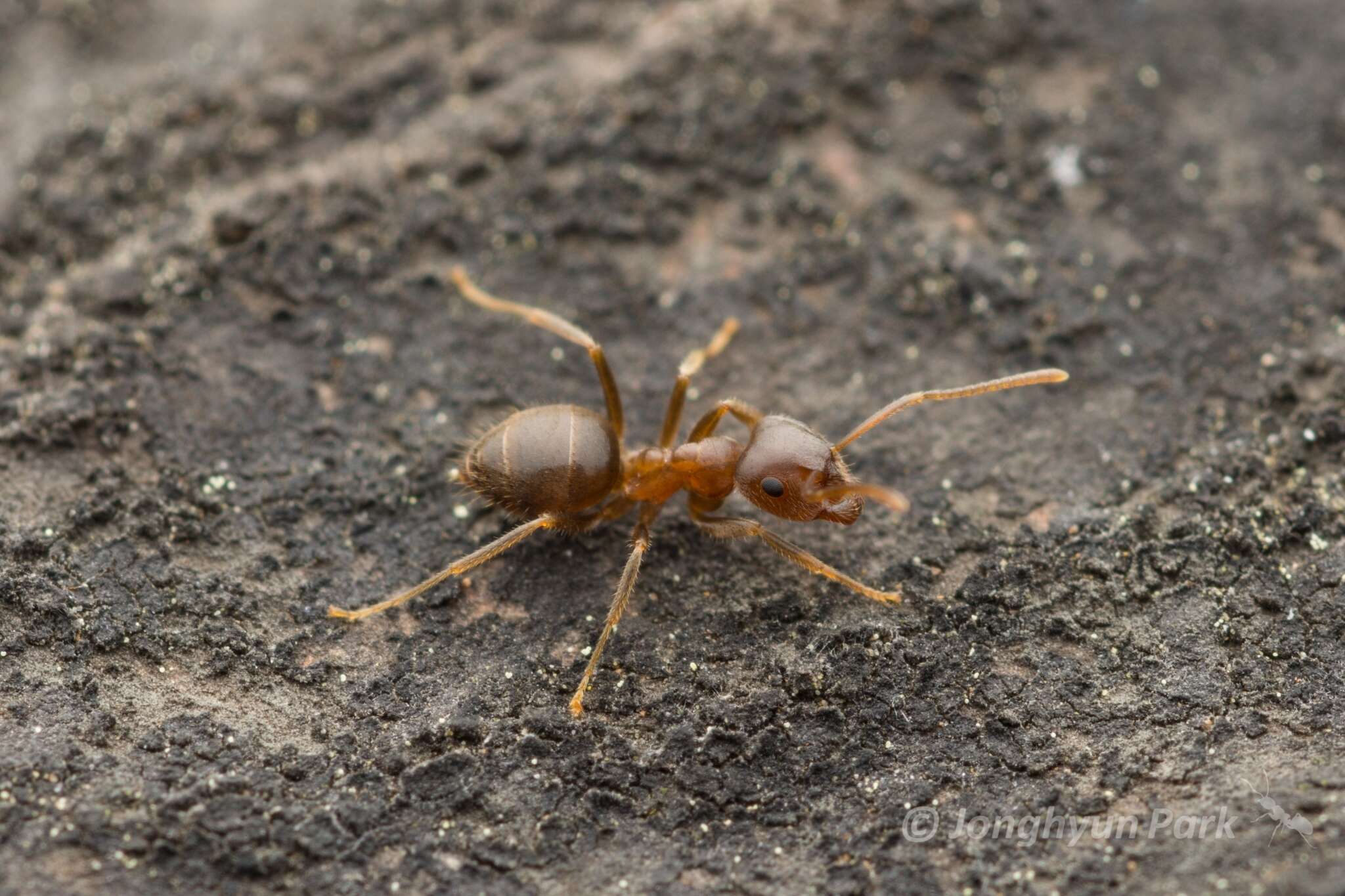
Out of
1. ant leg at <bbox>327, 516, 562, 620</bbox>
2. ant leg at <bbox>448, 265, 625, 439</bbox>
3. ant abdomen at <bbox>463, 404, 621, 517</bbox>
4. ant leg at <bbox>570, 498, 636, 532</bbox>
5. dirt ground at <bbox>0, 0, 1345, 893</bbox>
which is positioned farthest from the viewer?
ant leg at <bbox>448, 265, 625, 439</bbox>

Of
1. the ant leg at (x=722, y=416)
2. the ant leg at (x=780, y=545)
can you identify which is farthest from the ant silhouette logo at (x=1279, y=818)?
the ant leg at (x=722, y=416)

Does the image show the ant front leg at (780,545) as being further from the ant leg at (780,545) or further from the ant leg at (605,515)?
the ant leg at (605,515)

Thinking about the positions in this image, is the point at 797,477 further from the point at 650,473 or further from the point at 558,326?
the point at 558,326

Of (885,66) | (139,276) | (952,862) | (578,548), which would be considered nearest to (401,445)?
(578,548)

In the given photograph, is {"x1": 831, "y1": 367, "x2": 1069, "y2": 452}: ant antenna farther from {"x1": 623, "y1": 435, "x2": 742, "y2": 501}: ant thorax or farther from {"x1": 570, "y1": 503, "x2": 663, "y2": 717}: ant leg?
{"x1": 570, "y1": 503, "x2": 663, "y2": 717}: ant leg

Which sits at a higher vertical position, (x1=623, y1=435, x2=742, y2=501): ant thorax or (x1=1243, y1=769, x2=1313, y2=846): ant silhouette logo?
(x1=623, y1=435, x2=742, y2=501): ant thorax

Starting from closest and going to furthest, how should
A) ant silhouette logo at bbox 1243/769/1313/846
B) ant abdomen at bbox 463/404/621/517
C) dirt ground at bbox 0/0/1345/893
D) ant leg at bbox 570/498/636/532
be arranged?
1. ant silhouette logo at bbox 1243/769/1313/846
2. dirt ground at bbox 0/0/1345/893
3. ant abdomen at bbox 463/404/621/517
4. ant leg at bbox 570/498/636/532

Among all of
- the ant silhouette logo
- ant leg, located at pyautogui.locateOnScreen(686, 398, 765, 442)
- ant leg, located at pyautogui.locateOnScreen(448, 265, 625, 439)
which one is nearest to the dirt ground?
the ant silhouette logo
